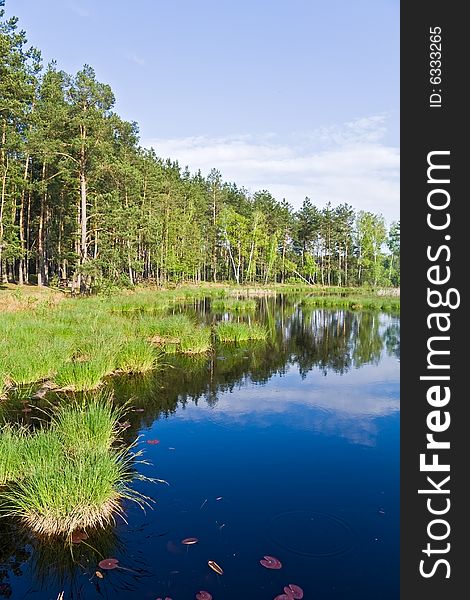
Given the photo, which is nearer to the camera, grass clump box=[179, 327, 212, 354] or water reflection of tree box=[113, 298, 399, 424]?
water reflection of tree box=[113, 298, 399, 424]

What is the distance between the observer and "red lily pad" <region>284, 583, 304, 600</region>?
4.18 meters

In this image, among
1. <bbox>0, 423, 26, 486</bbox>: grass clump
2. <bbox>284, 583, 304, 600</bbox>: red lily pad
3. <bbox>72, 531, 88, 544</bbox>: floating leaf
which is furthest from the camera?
<bbox>0, 423, 26, 486</bbox>: grass clump

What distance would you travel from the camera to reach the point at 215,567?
A: 462 cm

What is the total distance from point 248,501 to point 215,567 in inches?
57.5

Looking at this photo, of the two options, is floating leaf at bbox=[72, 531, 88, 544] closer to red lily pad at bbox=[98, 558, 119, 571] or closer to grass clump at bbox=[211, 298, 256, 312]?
red lily pad at bbox=[98, 558, 119, 571]

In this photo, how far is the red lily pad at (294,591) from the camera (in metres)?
4.18

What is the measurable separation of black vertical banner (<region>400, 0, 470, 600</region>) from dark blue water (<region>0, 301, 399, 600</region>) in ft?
3.78

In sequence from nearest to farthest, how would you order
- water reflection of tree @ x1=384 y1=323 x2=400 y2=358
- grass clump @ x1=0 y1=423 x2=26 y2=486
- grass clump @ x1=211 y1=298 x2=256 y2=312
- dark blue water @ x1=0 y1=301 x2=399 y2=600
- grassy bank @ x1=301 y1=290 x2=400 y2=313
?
1. dark blue water @ x1=0 y1=301 x2=399 y2=600
2. grass clump @ x1=0 y1=423 x2=26 y2=486
3. water reflection of tree @ x1=384 y1=323 x2=400 y2=358
4. grass clump @ x1=211 y1=298 x2=256 y2=312
5. grassy bank @ x1=301 y1=290 x2=400 y2=313

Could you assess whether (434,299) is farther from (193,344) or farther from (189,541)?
(193,344)

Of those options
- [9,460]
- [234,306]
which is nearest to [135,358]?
[9,460]

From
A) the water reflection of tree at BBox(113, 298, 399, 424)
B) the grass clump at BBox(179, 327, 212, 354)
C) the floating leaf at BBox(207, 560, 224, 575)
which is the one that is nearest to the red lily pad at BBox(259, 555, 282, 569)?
the floating leaf at BBox(207, 560, 224, 575)

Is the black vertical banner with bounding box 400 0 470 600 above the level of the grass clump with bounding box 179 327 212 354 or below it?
above

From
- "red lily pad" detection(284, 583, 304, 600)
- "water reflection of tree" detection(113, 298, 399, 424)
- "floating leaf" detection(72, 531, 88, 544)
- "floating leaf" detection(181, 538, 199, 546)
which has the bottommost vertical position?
"red lily pad" detection(284, 583, 304, 600)

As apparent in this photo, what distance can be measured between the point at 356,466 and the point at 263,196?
6691 cm
